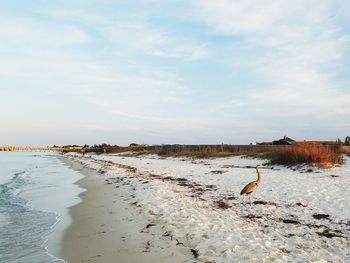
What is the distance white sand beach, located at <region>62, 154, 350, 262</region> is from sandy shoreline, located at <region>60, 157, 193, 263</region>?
0.06 feet

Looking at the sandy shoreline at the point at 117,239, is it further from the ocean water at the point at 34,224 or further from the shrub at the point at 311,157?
the shrub at the point at 311,157

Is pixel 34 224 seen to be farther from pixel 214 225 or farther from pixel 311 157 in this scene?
pixel 311 157

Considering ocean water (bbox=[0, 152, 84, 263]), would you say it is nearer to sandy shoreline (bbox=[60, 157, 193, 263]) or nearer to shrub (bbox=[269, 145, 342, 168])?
sandy shoreline (bbox=[60, 157, 193, 263])

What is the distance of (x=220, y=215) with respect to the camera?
10.7 meters

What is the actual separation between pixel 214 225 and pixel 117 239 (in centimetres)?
243

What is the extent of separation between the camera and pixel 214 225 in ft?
31.1

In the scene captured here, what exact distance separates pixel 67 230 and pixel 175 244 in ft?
11.8

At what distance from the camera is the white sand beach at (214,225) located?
24.4 ft

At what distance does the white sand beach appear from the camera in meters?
7.45

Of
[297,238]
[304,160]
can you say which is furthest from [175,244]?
[304,160]

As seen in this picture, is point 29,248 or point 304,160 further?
point 304,160

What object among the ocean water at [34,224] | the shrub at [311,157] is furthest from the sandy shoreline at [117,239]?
the shrub at [311,157]

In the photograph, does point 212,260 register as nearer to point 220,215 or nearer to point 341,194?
point 220,215

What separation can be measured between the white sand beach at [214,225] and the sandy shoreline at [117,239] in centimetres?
2
